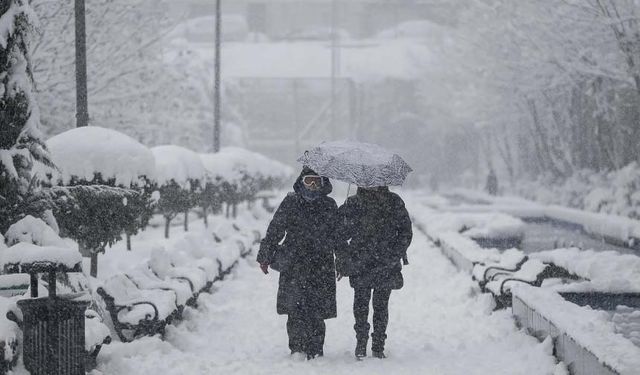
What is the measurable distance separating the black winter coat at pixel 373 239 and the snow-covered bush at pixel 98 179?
11.0 feet

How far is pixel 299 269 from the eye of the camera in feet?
A: 26.5

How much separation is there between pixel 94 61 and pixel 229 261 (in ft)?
32.9

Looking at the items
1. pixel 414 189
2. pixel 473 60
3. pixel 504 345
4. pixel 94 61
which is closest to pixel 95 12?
pixel 94 61

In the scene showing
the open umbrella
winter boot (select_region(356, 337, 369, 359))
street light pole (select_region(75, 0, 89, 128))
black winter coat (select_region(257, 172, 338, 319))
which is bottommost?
winter boot (select_region(356, 337, 369, 359))

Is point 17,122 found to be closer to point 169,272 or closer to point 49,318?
point 49,318

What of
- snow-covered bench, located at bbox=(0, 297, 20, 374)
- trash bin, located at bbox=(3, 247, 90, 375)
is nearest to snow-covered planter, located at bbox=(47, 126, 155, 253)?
snow-covered bench, located at bbox=(0, 297, 20, 374)

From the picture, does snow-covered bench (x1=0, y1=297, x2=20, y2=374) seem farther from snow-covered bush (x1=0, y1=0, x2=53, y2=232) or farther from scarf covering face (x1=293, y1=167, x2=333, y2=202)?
scarf covering face (x1=293, y1=167, x2=333, y2=202)

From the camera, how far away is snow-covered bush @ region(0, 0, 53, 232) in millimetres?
8242

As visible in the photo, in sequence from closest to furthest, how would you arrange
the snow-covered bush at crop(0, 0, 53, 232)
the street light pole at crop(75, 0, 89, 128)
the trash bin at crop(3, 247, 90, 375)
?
the trash bin at crop(3, 247, 90, 375)
the snow-covered bush at crop(0, 0, 53, 232)
the street light pole at crop(75, 0, 89, 128)

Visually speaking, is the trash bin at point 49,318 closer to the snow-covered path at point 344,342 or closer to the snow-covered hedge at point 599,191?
the snow-covered path at point 344,342

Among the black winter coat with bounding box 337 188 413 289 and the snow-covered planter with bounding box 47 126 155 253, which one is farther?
the snow-covered planter with bounding box 47 126 155 253

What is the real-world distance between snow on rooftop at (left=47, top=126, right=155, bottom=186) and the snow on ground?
1914 millimetres

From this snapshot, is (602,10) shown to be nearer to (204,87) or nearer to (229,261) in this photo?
(229,261)

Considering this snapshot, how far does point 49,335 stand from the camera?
6324 mm
